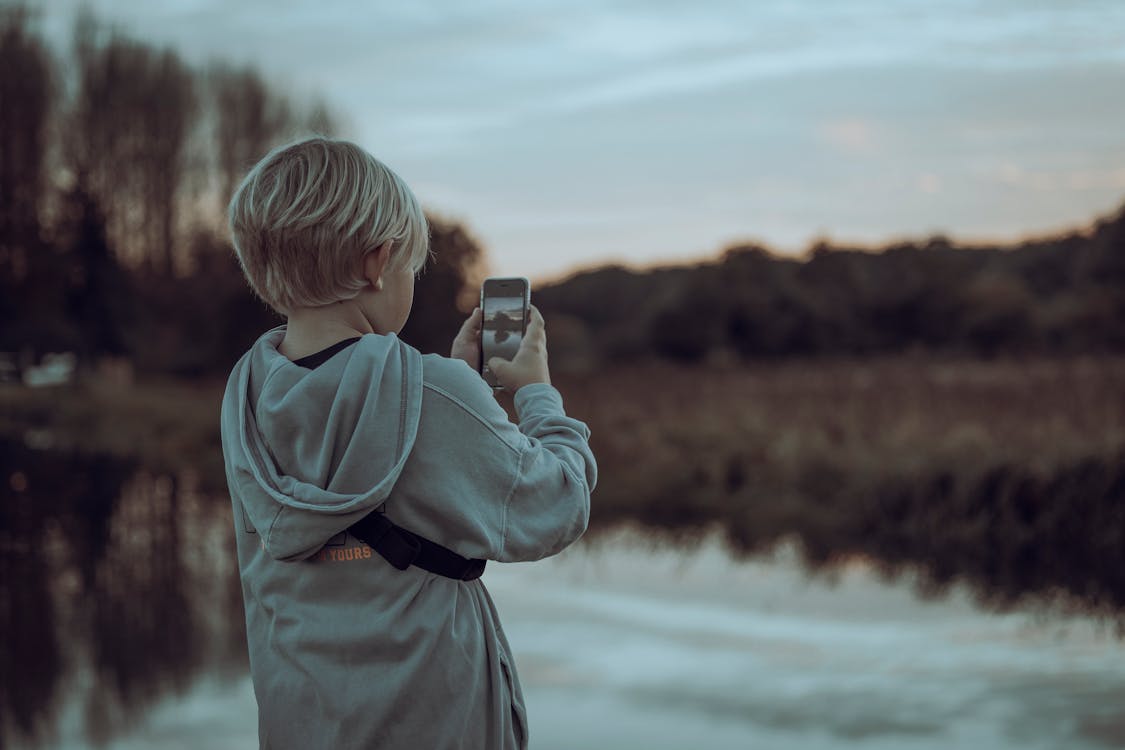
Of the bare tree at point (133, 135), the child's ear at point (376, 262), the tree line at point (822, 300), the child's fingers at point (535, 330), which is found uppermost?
the bare tree at point (133, 135)

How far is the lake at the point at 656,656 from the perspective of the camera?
437 centimetres

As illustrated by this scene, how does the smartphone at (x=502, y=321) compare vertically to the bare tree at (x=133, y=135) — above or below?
below

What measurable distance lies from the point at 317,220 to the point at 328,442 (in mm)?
284

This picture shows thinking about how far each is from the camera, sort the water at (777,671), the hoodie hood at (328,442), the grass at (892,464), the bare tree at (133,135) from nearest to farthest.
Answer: the hoodie hood at (328,442)
the water at (777,671)
the grass at (892,464)
the bare tree at (133,135)

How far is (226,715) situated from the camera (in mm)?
4453

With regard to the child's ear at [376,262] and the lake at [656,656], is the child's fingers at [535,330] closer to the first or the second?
the child's ear at [376,262]

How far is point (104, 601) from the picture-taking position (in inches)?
246

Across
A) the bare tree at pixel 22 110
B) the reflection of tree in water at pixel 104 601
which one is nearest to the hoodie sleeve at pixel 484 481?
the reflection of tree in water at pixel 104 601

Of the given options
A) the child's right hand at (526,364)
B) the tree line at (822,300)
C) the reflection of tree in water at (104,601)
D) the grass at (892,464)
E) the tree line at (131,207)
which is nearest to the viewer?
the child's right hand at (526,364)

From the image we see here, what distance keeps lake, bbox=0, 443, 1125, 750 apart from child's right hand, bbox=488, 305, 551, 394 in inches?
113

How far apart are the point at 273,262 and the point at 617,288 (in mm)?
43006

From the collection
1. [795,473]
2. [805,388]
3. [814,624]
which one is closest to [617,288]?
[805,388]

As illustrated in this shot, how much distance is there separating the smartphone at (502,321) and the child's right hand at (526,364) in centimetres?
1

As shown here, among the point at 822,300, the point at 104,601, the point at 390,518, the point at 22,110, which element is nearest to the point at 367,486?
the point at 390,518
